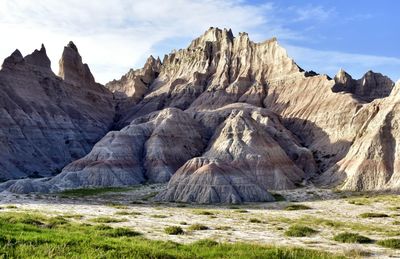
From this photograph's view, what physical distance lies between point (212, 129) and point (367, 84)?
51.2 meters

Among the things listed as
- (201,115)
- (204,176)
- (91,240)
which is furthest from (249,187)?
(201,115)

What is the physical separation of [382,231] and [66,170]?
91.1 metres

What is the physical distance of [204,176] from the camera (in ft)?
286

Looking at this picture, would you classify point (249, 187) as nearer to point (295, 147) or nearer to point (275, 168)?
point (275, 168)

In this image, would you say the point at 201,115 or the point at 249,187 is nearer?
the point at 249,187

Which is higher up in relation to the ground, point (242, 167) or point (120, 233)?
point (242, 167)

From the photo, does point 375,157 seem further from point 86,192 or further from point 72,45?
point 72,45

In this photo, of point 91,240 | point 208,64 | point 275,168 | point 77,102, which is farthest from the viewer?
point 208,64

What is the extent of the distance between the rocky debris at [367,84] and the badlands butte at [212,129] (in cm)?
37

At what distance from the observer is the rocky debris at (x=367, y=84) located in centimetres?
15990

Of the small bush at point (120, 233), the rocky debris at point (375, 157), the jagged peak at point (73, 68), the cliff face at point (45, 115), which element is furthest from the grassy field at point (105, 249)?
the jagged peak at point (73, 68)

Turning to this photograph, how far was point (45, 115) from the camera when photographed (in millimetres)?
154000

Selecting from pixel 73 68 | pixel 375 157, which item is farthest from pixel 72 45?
pixel 375 157

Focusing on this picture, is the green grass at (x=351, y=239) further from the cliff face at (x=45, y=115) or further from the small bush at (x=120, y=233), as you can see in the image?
the cliff face at (x=45, y=115)
